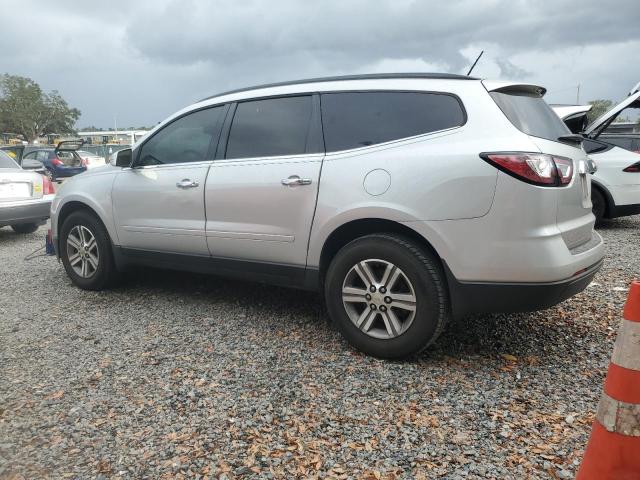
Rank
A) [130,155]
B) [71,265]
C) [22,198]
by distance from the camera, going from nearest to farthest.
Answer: [130,155]
[71,265]
[22,198]

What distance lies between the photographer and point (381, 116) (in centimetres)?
321

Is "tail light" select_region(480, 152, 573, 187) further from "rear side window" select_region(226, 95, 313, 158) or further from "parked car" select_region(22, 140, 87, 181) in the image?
"parked car" select_region(22, 140, 87, 181)

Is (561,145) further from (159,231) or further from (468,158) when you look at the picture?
(159,231)

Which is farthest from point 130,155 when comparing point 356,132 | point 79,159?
point 79,159

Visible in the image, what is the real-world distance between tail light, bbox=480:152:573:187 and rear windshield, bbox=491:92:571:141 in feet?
0.74

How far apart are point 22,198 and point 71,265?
12.0 ft

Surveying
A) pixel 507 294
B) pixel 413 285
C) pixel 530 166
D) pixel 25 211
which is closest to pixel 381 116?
pixel 530 166

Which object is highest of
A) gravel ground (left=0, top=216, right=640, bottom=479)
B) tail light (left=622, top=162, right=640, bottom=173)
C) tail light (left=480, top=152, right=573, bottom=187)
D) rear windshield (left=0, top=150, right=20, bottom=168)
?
tail light (left=622, top=162, right=640, bottom=173)

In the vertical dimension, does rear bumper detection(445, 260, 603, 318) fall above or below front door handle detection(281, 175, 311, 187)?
below

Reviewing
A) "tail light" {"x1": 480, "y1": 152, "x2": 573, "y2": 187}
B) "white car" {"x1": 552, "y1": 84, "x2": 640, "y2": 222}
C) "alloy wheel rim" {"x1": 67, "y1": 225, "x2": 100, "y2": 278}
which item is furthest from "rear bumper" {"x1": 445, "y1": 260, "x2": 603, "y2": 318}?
"white car" {"x1": 552, "y1": 84, "x2": 640, "y2": 222}

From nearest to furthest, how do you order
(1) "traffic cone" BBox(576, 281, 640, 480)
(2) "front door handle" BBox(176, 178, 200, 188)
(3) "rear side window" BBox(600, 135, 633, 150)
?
(1) "traffic cone" BBox(576, 281, 640, 480) → (2) "front door handle" BBox(176, 178, 200, 188) → (3) "rear side window" BBox(600, 135, 633, 150)

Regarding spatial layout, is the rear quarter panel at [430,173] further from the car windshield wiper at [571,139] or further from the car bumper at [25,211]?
the car bumper at [25,211]

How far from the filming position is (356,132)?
3.27 m

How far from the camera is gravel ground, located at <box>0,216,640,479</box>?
2.23 m
